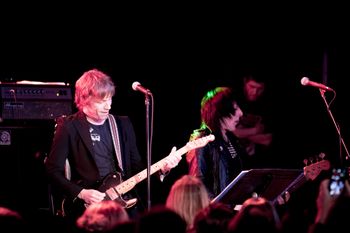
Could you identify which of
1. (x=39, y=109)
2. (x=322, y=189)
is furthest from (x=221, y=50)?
(x=322, y=189)

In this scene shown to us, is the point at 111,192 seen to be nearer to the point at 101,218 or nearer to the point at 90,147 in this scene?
the point at 90,147

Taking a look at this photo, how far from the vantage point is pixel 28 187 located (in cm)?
757

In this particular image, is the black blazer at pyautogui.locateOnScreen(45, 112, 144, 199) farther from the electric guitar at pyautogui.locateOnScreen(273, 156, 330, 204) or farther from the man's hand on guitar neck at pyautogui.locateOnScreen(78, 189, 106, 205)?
the electric guitar at pyautogui.locateOnScreen(273, 156, 330, 204)

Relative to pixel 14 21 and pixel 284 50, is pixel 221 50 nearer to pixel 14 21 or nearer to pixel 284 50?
pixel 284 50

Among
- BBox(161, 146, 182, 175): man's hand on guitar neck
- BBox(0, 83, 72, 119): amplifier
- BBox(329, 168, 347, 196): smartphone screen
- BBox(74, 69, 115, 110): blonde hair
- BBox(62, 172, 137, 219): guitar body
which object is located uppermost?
BBox(74, 69, 115, 110): blonde hair

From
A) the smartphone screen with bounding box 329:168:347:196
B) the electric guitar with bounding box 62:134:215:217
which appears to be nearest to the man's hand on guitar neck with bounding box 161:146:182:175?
the electric guitar with bounding box 62:134:215:217

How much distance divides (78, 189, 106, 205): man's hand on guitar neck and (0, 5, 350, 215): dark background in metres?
2.91

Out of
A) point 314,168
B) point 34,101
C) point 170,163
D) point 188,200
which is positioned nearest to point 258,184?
point 170,163

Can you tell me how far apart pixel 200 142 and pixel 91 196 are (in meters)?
1.29

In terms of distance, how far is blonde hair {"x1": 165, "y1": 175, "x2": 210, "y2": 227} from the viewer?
5.96 meters

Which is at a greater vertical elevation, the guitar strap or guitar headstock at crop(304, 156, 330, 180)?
the guitar strap

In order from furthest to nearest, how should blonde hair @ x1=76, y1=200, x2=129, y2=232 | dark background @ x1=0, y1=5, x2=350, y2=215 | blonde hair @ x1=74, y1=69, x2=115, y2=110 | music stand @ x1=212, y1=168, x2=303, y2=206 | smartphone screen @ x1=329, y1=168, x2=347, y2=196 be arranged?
dark background @ x1=0, y1=5, x2=350, y2=215
blonde hair @ x1=74, y1=69, x2=115, y2=110
music stand @ x1=212, y1=168, x2=303, y2=206
smartphone screen @ x1=329, y1=168, x2=347, y2=196
blonde hair @ x1=76, y1=200, x2=129, y2=232

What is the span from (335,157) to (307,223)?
197 inches

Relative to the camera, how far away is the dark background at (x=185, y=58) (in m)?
9.65
